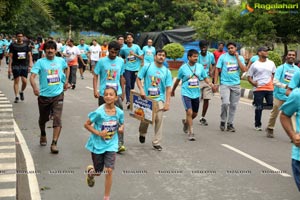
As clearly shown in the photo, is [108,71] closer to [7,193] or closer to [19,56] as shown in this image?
[7,193]

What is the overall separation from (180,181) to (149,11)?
2705 centimetres

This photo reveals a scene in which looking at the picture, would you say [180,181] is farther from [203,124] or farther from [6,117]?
[6,117]

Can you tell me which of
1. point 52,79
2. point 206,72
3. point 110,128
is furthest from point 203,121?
point 110,128

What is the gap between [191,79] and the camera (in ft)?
29.9

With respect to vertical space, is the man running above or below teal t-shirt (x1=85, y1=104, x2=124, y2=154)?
above

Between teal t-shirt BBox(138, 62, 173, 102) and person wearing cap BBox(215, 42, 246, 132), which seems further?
person wearing cap BBox(215, 42, 246, 132)

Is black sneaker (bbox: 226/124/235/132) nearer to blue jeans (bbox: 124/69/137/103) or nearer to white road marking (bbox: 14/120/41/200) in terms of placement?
blue jeans (bbox: 124/69/137/103)

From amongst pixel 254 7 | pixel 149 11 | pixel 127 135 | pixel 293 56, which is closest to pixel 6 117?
pixel 127 135

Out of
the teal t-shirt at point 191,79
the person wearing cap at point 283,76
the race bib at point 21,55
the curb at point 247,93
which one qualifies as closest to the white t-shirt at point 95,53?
the curb at point 247,93

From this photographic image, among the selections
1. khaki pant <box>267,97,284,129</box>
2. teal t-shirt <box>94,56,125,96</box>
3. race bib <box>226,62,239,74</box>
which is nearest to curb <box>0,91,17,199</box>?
teal t-shirt <box>94,56,125,96</box>

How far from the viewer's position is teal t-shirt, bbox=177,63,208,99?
910 cm

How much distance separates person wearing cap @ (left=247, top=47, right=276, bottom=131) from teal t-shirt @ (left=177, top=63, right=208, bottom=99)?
129 centimetres

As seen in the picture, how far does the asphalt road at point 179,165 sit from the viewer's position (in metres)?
5.82

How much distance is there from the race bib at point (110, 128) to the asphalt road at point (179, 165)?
0.77m
